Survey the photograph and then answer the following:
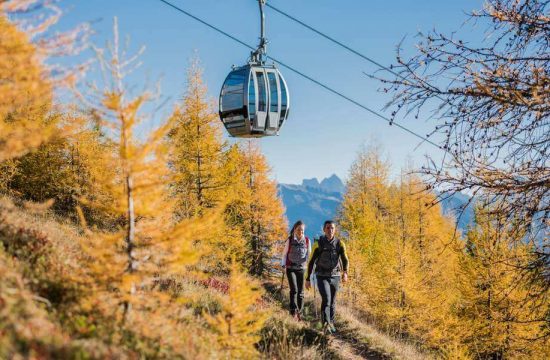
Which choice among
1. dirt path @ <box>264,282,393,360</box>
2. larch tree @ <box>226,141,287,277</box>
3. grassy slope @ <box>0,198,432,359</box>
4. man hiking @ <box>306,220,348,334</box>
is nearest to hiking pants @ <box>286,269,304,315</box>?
dirt path @ <box>264,282,393,360</box>

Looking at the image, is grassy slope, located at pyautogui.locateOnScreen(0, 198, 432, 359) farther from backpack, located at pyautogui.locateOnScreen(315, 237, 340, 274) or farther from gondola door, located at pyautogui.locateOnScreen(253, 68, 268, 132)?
gondola door, located at pyautogui.locateOnScreen(253, 68, 268, 132)

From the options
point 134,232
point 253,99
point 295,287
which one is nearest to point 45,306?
point 134,232

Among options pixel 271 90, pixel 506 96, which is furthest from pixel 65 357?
pixel 271 90

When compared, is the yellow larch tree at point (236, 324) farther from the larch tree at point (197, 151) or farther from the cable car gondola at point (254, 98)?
the larch tree at point (197, 151)

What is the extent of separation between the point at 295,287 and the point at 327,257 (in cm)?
136

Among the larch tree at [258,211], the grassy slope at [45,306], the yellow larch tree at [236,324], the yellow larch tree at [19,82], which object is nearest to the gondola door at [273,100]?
the grassy slope at [45,306]

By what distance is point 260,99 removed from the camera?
852 centimetres

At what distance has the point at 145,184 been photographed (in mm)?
3879

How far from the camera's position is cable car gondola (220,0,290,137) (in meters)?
8.42

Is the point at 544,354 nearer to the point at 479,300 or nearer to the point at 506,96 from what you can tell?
the point at 479,300

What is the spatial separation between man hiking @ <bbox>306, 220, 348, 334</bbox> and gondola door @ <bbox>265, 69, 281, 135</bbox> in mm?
2703

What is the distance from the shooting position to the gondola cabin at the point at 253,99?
842 cm

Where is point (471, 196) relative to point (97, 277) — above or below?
above

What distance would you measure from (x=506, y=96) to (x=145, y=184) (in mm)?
3660
